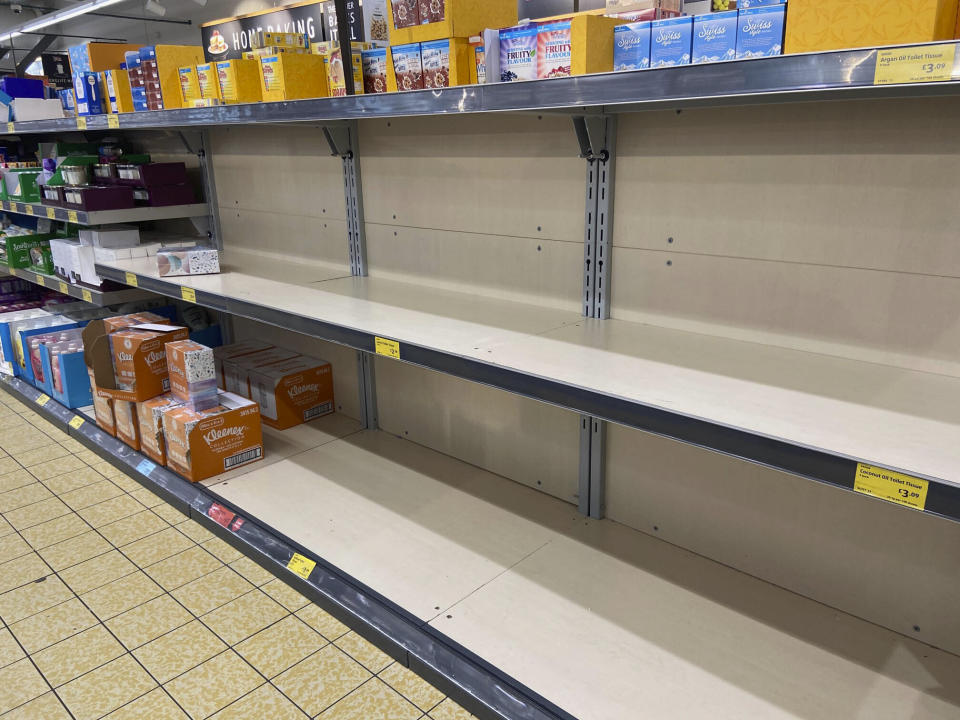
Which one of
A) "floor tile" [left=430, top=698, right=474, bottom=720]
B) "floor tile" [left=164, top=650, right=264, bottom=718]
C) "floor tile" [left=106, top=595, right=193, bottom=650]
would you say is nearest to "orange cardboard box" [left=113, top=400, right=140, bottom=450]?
"floor tile" [left=106, top=595, right=193, bottom=650]

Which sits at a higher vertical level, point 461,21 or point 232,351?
point 461,21

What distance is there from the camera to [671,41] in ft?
4.12

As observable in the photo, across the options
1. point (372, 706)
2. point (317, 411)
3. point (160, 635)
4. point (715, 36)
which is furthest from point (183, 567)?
point (715, 36)

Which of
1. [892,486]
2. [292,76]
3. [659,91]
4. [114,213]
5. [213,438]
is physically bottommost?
[213,438]

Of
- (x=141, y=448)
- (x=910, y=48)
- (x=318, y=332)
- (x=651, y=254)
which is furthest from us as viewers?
(x=141, y=448)

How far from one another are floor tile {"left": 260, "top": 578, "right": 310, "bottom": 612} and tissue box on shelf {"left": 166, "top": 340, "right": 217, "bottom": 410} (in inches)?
32.9

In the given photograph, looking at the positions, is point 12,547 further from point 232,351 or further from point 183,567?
point 232,351

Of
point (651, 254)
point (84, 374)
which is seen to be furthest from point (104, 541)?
point (651, 254)

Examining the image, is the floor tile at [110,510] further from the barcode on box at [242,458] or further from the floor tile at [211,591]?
the floor tile at [211,591]

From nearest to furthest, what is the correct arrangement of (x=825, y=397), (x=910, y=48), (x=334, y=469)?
1. (x=910, y=48)
2. (x=825, y=397)
3. (x=334, y=469)

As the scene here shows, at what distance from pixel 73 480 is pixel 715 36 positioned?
2849 mm

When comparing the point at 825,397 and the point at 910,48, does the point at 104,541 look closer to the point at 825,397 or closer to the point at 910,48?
the point at 825,397

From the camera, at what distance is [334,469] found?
2629mm

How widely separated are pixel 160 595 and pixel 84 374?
5.68ft
